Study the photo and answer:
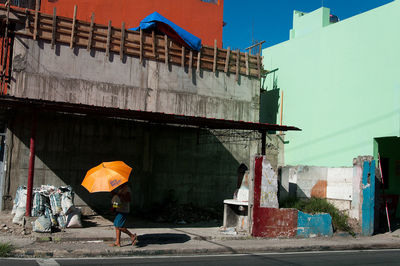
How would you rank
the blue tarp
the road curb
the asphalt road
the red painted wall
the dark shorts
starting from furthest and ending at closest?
the blue tarp
the red painted wall
the dark shorts
the road curb
the asphalt road

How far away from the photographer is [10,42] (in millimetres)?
15406

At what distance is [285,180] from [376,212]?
340cm

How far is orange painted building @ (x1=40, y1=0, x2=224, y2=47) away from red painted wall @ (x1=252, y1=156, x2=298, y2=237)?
10.5 m

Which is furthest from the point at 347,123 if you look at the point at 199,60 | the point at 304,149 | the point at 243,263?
the point at 243,263

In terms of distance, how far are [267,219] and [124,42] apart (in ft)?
29.3

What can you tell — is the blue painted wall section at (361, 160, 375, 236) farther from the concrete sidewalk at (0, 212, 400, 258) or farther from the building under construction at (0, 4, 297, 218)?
the building under construction at (0, 4, 297, 218)

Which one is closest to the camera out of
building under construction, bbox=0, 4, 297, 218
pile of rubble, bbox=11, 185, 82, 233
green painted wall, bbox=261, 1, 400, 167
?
pile of rubble, bbox=11, 185, 82, 233

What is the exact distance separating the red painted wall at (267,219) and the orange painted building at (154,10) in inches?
414

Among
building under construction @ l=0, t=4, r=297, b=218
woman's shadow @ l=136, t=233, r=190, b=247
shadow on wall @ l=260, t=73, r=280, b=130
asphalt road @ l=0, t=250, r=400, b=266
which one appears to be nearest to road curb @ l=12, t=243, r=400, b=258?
asphalt road @ l=0, t=250, r=400, b=266

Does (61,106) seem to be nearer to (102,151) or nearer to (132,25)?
(102,151)

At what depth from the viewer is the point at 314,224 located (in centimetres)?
1359

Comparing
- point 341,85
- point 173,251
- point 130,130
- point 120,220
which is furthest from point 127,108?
point 341,85

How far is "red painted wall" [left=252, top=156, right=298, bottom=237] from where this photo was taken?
12.8 m

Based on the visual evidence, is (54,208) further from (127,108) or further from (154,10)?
(154,10)
